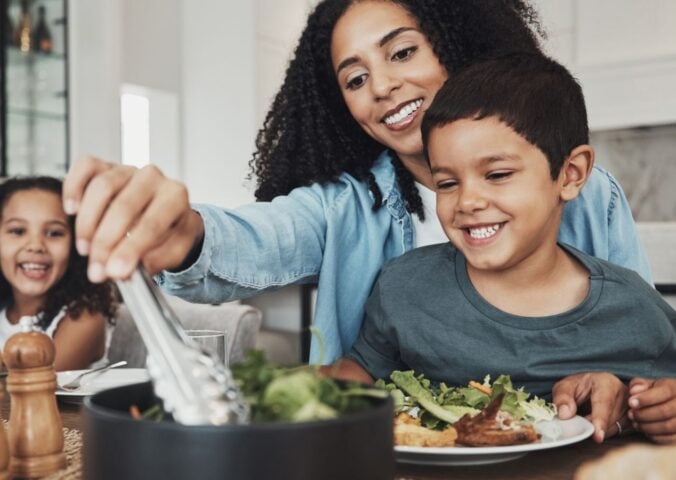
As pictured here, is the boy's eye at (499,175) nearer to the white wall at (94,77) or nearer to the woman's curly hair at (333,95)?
the woman's curly hair at (333,95)

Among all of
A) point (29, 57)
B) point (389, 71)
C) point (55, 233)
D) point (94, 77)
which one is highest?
point (29, 57)

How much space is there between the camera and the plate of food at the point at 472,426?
2.37 ft

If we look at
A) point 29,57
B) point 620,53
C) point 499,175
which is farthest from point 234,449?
point 620,53

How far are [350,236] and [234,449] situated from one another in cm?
112

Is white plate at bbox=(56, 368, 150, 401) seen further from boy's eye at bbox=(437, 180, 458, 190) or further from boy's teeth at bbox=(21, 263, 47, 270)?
boy's teeth at bbox=(21, 263, 47, 270)

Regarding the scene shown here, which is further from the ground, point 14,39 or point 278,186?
point 14,39

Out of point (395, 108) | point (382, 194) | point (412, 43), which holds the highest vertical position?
point (412, 43)

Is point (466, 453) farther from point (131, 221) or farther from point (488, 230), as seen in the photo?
point (488, 230)

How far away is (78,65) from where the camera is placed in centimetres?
403

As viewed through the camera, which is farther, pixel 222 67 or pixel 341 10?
pixel 222 67

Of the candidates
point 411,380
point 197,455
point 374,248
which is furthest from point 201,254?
point 197,455

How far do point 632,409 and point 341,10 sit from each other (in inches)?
38.2

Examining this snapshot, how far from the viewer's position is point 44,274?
255 centimetres

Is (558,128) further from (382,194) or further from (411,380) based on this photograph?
(411,380)
